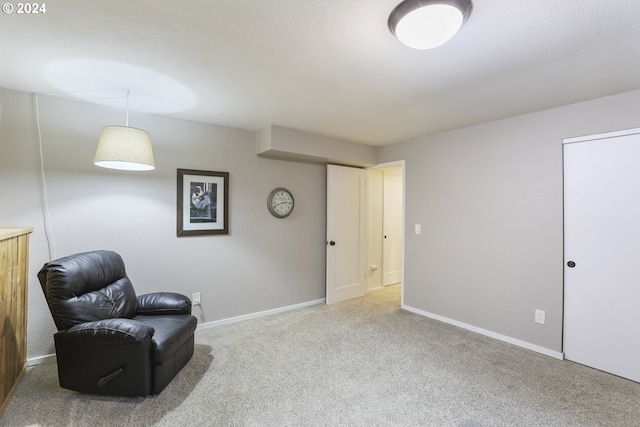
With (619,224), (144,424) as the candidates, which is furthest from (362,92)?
(144,424)

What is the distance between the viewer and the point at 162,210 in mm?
3125

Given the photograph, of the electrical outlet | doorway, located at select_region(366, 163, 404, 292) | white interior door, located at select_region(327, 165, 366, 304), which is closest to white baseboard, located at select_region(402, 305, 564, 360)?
white interior door, located at select_region(327, 165, 366, 304)

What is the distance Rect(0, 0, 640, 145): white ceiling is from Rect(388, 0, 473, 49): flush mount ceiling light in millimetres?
66

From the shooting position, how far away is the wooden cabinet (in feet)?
6.22

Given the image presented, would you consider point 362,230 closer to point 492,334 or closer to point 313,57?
point 492,334

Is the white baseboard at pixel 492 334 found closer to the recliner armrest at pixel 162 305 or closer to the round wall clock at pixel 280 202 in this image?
the round wall clock at pixel 280 202

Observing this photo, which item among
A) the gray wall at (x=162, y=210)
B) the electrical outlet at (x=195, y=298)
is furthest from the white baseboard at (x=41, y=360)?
the electrical outlet at (x=195, y=298)

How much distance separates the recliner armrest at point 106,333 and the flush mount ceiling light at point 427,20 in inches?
97.2

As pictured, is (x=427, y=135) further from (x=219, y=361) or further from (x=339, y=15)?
(x=219, y=361)

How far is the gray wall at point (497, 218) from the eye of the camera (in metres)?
2.77

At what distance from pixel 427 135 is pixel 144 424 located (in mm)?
3986

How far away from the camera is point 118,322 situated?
204 cm

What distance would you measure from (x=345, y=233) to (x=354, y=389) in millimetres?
2490

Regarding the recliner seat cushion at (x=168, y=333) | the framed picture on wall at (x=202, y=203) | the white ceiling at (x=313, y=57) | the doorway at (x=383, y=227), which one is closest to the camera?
the white ceiling at (x=313, y=57)
